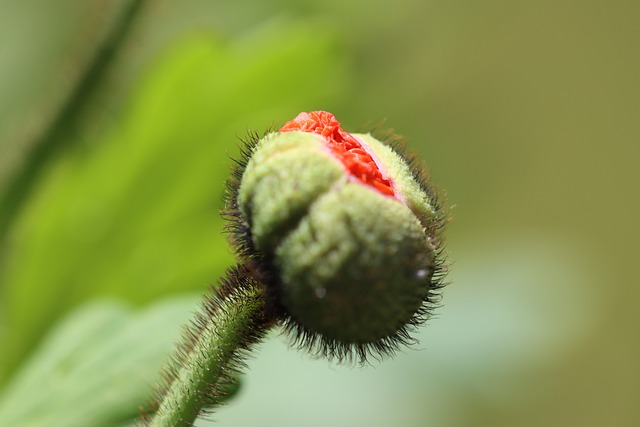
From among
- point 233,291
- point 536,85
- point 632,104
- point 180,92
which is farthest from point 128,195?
point 632,104

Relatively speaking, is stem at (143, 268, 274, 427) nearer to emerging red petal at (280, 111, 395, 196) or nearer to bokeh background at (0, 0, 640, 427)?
bokeh background at (0, 0, 640, 427)

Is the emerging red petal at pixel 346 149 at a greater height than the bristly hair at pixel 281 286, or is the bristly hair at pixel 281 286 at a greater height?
the emerging red petal at pixel 346 149

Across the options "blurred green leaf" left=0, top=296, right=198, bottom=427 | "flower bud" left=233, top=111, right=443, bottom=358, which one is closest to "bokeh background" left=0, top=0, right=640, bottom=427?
"blurred green leaf" left=0, top=296, right=198, bottom=427

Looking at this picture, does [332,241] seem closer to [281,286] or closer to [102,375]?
[281,286]

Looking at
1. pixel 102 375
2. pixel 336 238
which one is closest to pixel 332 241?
pixel 336 238

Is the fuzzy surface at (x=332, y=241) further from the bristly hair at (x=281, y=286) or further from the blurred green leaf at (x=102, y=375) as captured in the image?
the blurred green leaf at (x=102, y=375)

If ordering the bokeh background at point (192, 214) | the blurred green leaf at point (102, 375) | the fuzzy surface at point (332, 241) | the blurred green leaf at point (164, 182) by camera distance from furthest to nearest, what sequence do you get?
the blurred green leaf at point (164, 182), the bokeh background at point (192, 214), the blurred green leaf at point (102, 375), the fuzzy surface at point (332, 241)

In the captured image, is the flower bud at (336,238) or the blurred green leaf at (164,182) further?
the blurred green leaf at (164,182)


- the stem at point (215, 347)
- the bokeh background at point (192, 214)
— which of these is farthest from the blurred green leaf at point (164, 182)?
the stem at point (215, 347)
